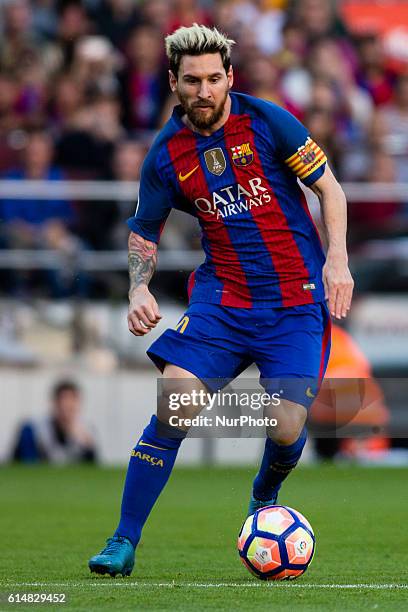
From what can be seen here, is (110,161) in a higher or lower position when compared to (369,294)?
higher

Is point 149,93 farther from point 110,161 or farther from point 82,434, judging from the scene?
point 82,434

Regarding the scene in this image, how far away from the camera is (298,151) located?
6.23m

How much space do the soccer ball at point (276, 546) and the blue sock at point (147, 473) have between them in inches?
17.4

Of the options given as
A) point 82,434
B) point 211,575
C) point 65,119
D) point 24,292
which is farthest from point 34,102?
point 211,575

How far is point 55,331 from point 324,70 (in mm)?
4171

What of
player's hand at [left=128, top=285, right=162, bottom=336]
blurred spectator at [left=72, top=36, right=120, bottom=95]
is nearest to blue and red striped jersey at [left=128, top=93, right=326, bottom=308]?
player's hand at [left=128, top=285, right=162, bottom=336]

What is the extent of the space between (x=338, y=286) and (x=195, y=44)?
1215mm

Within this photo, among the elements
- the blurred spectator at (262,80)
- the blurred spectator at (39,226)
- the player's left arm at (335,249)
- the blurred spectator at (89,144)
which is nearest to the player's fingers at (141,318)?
the player's left arm at (335,249)

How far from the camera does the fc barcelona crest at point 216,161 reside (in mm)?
6262

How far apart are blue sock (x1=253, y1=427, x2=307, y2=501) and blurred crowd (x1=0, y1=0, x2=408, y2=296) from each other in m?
7.03

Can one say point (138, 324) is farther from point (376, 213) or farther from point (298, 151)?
point (376, 213)

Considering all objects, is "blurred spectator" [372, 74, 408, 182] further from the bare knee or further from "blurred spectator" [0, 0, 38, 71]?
the bare knee

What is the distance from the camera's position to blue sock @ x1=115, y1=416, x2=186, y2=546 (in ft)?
20.4

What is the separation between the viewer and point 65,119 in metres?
14.5
